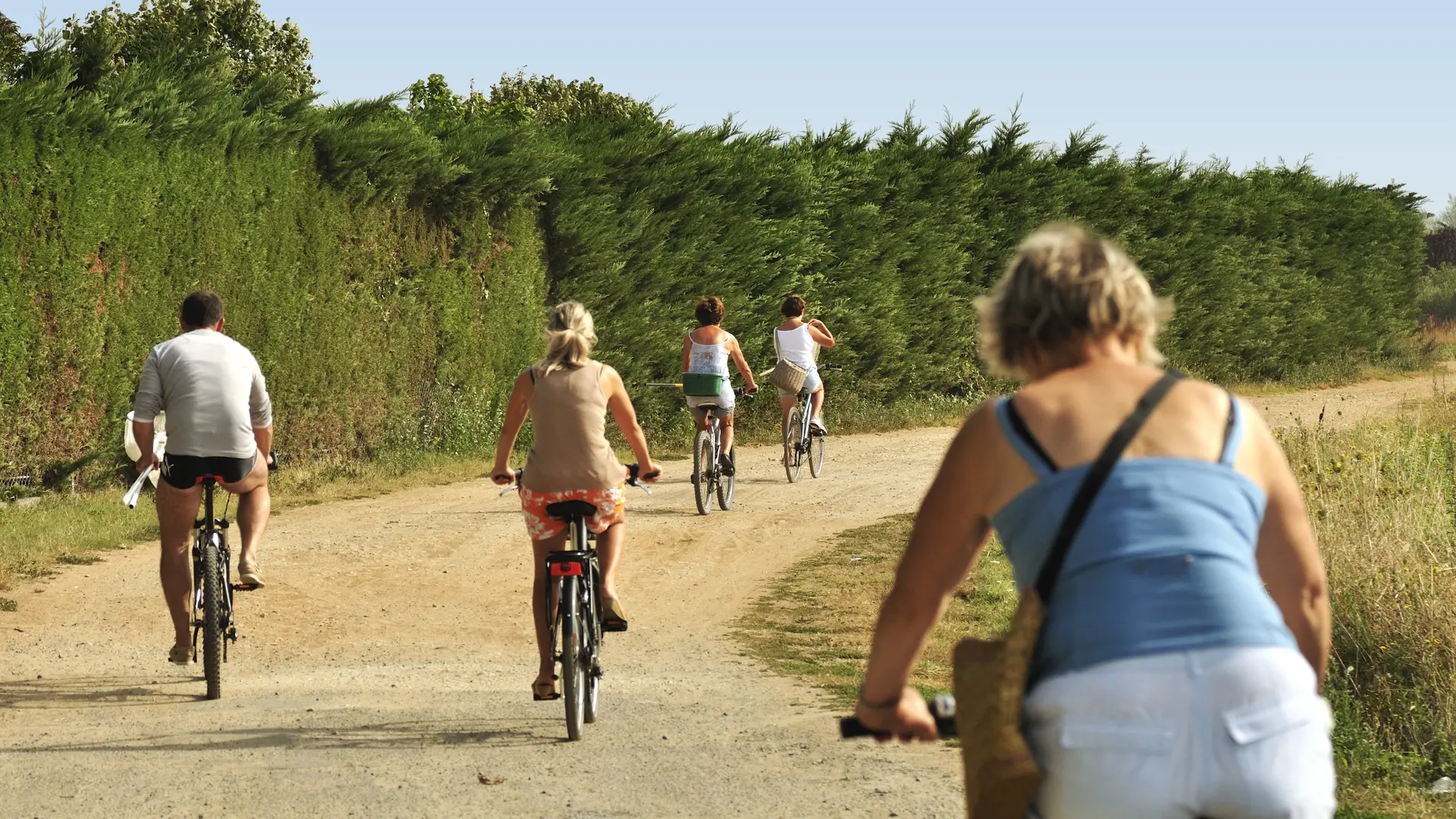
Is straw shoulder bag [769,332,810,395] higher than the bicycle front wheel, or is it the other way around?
straw shoulder bag [769,332,810,395]

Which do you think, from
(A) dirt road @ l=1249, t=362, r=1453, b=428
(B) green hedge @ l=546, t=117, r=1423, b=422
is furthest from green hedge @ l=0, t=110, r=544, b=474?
(A) dirt road @ l=1249, t=362, r=1453, b=428

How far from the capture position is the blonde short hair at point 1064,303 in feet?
8.21

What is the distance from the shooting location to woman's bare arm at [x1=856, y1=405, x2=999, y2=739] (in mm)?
2445

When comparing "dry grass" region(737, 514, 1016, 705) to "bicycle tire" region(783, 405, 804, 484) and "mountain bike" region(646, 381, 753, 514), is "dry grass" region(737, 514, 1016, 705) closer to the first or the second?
"mountain bike" region(646, 381, 753, 514)

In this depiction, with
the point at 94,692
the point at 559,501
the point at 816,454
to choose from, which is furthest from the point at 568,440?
the point at 816,454

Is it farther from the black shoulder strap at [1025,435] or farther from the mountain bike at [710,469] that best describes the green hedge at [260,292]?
the black shoulder strap at [1025,435]

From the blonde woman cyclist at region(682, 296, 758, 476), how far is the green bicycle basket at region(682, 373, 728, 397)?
0.03 meters

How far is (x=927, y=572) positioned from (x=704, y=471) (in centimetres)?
1105

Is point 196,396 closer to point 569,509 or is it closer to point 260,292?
point 569,509

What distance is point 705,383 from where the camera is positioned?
13.4 metres

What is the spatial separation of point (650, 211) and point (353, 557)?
8.15 metres

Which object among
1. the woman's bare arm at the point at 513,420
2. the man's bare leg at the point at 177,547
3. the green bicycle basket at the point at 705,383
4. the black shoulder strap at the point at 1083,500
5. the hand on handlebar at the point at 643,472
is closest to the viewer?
the black shoulder strap at the point at 1083,500

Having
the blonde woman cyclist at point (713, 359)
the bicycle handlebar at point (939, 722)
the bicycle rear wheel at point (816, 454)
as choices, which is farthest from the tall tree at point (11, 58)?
the bicycle handlebar at point (939, 722)

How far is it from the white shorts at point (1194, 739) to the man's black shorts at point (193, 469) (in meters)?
5.81
